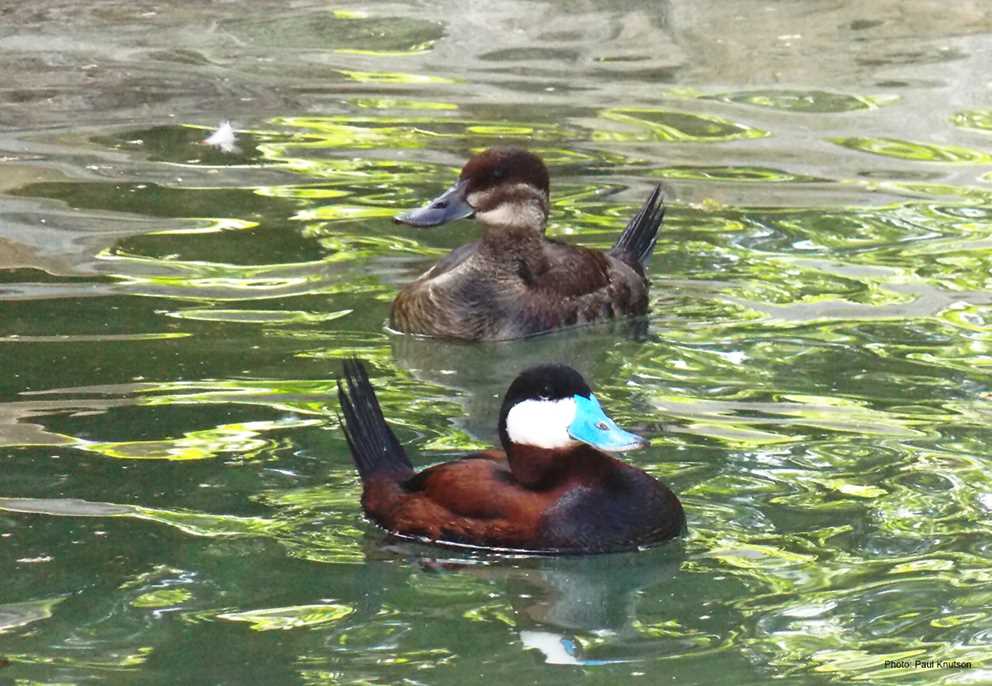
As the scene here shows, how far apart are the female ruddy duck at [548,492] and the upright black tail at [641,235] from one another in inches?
139

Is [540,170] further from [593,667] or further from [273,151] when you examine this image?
[593,667]

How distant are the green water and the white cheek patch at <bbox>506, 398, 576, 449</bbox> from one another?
0.38m

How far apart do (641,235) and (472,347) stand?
4.33 feet

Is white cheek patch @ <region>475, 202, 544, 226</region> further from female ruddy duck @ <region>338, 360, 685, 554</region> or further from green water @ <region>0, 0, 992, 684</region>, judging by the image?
female ruddy duck @ <region>338, 360, 685, 554</region>

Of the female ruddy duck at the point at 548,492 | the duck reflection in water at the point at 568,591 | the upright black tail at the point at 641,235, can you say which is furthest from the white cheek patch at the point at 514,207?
the duck reflection in water at the point at 568,591

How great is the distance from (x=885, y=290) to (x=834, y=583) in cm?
391

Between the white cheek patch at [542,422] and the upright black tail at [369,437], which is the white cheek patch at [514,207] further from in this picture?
the white cheek patch at [542,422]

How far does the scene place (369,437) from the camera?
22.1 ft

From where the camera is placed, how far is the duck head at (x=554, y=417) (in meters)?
6.22

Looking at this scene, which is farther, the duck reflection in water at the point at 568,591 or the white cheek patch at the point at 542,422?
the white cheek patch at the point at 542,422

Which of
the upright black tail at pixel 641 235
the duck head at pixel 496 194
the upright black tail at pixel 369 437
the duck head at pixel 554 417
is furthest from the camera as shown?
the upright black tail at pixel 641 235

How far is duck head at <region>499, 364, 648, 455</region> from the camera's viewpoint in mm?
6219

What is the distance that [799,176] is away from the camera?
39.4 feet

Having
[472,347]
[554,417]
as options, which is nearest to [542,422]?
[554,417]
